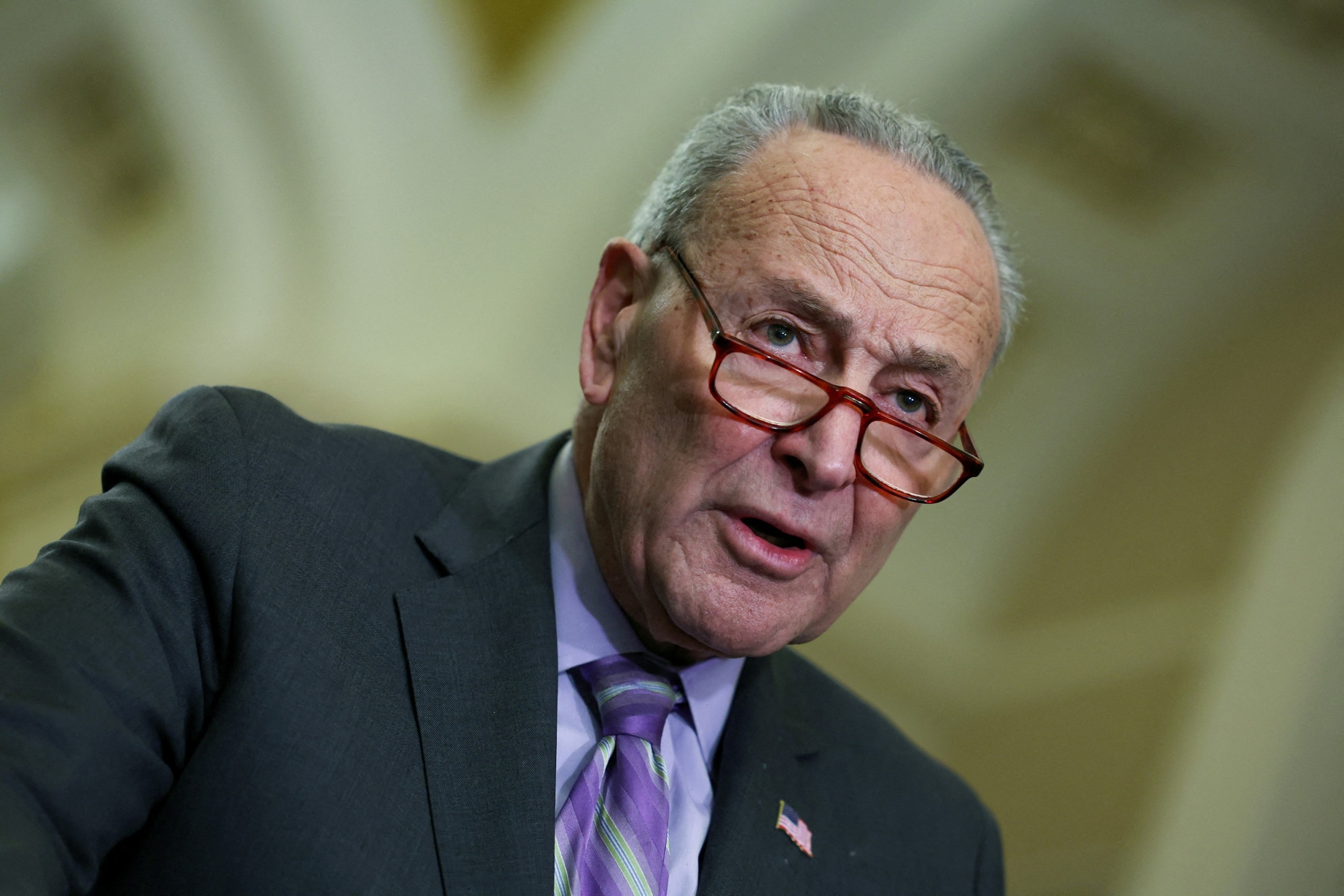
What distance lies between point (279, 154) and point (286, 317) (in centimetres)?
47

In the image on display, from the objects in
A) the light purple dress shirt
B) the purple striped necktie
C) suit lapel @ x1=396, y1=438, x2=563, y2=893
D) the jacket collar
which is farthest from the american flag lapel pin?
the jacket collar

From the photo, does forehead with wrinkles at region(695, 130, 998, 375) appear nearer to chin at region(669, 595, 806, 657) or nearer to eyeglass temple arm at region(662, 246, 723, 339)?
eyeglass temple arm at region(662, 246, 723, 339)

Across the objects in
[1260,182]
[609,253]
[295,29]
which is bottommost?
[609,253]

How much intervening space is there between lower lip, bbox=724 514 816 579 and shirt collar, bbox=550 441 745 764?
0.26 metres

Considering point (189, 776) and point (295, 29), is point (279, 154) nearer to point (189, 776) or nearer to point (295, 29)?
point (295, 29)

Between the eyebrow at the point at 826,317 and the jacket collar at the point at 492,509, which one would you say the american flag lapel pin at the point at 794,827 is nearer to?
the jacket collar at the point at 492,509

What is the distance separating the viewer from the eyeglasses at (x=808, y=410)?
1.50 meters

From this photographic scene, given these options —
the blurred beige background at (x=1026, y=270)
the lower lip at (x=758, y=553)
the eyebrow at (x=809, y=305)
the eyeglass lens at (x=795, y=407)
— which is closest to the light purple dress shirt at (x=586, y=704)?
the lower lip at (x=758, y=553)

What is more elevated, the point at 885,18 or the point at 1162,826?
the point at 885,18

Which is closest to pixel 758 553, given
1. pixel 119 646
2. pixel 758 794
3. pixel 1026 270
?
pixel 758 794

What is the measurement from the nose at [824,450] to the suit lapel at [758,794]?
0.51 metres

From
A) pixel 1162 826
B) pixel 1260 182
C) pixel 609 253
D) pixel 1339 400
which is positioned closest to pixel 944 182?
pixel 609 253

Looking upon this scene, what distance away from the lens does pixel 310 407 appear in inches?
124

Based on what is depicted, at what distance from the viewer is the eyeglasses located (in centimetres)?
150
